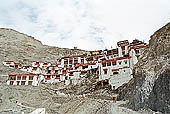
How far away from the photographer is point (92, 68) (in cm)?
5931

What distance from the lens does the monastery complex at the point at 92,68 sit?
48.4 metres

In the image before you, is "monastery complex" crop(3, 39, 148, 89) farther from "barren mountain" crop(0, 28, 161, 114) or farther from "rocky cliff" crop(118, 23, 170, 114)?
"rocky cliff" crop(118, 23, 170, 114)

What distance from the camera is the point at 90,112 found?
73.4 feet

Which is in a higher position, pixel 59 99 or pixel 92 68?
pixel 92 68

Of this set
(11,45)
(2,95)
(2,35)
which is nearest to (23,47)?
(11,45)

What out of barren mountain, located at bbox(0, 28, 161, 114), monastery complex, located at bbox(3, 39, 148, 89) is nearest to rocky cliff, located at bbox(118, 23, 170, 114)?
barren mountain, located at bbox(0, 28, 161, 114)

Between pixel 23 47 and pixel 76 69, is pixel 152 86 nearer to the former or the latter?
pixel 76 69

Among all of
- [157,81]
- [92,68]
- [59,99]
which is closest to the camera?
[157,81]

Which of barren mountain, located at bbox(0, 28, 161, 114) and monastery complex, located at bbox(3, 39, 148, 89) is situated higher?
monastery complex, located at bbox(3, 39, 148, 89)

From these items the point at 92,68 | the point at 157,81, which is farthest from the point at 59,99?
the point at 157,81

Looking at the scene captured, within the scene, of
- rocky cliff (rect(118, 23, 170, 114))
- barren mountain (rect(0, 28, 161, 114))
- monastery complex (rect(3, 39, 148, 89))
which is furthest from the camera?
monastery complex (rect(3, 39, 148, 89))

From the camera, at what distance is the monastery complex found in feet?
159

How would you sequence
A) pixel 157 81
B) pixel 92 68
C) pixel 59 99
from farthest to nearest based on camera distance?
pixel 92 68 → pixel 59 99 → pixel 157 81

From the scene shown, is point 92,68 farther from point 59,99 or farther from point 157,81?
point 157,81
